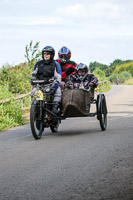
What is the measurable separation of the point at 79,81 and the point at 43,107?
132cm

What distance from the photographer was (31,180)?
6.02 m

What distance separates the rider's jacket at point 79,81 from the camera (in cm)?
1102

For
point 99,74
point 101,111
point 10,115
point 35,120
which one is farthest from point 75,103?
point 99,74

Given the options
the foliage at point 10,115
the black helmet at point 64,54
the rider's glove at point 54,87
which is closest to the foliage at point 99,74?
the foliage at point 10,115

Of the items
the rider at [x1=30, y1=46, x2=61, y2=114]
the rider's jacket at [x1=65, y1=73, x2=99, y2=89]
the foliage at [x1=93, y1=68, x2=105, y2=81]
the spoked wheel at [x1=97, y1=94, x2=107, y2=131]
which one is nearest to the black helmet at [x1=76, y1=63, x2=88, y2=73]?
the rider's jacket at [x1=65, y1=73, x2=99, y2=89]

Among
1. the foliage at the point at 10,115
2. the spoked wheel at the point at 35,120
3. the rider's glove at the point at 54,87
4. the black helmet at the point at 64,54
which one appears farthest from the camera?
the foliage at the point at 10,115

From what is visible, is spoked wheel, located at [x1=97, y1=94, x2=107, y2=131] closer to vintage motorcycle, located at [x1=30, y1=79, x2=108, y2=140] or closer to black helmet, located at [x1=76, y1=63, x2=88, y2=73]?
vintage motorcycle, located at [x1=30, y1=79, x2=108, y2=140]

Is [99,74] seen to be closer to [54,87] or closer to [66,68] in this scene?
[66,68]

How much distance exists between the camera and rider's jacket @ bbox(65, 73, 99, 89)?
36.1 ft

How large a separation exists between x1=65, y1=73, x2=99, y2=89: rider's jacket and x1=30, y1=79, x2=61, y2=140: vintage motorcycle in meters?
0.64

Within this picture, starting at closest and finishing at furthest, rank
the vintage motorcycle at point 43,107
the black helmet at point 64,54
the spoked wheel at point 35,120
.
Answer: the spoked wheel at point 35,120 → the vintage motorcycle at point 43,107 → the black helmet at point 64,54

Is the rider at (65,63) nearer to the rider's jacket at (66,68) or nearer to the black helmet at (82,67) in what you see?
the rider's jacket at (66,68)

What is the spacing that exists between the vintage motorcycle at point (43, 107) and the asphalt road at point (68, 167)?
362mm

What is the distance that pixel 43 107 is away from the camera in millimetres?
10344
